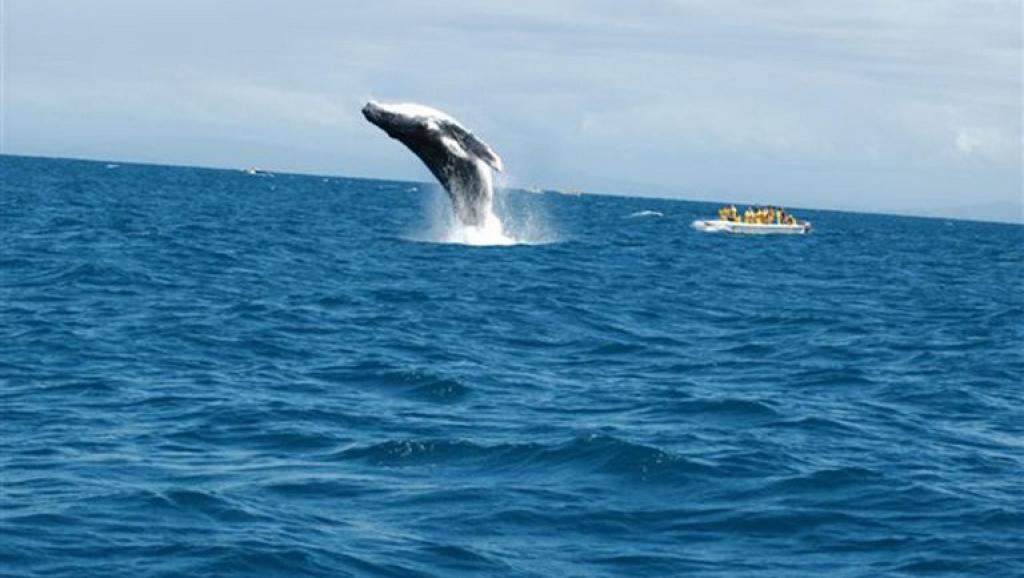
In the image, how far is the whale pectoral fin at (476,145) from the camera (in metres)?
34.0

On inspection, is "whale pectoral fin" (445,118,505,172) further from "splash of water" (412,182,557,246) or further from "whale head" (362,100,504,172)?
"splash of water" (412,182,557,246)

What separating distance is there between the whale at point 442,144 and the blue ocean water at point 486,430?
3.00m

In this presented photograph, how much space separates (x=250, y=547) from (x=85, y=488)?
244cm

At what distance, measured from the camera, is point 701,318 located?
98.8ft

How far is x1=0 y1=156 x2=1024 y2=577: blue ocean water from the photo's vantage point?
12.1 meters

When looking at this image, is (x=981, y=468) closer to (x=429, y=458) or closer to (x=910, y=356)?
(x=429, y=458)

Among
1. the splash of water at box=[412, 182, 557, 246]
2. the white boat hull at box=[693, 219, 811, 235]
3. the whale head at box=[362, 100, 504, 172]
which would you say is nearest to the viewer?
the whale head at box=[362, 100, 504, 172]

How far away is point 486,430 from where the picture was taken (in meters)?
16.6

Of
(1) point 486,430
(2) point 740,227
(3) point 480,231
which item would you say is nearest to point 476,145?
(3) point 480,231

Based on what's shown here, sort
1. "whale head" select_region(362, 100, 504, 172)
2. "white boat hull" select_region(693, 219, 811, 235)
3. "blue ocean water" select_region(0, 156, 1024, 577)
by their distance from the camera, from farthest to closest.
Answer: "white boat hull" select_region(693, 219, 811, 235) < "whale head" select_region(362, 100, 504, 172) < "blue ocean water" select_region(0, 156, 1024, 577)

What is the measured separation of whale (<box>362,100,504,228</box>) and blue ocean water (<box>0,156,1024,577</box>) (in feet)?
9.83

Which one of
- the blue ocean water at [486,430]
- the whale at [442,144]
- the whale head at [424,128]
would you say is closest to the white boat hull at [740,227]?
the whale at [442,144]

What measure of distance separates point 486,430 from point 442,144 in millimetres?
18944

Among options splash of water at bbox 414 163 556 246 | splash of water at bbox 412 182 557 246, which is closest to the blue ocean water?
splash of water at bbox 414 163 556 246
